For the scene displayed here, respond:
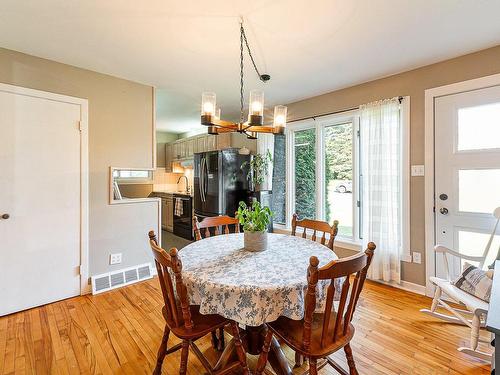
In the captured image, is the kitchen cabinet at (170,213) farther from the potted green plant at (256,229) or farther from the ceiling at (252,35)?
the potted green plant at (256,229)

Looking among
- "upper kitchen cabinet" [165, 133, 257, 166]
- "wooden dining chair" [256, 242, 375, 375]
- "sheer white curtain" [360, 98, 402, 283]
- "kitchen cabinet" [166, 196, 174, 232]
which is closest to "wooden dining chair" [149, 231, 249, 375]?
"wooden dining chair" [256, 242, 375, 375]

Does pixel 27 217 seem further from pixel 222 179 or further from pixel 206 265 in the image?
pixel 222 179

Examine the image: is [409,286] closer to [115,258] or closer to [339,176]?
[339,176]

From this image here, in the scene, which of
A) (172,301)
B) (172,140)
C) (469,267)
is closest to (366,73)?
(469,267)

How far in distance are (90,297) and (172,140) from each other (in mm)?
4848

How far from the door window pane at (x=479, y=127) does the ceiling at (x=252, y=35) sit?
1.88 ft

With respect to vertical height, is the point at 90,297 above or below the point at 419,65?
below

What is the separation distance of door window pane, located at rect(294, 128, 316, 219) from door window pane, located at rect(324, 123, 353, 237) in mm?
212

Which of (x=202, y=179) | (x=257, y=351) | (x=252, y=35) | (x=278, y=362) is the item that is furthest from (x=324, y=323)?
(x=202, y=179)

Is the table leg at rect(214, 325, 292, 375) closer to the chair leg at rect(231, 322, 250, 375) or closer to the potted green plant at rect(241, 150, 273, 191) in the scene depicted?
the chair leg at rect(231, 322, 250, 375)

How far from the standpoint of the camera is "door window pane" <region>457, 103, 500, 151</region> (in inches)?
90.0

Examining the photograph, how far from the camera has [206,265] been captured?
147 cm

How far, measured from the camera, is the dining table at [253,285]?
121cm

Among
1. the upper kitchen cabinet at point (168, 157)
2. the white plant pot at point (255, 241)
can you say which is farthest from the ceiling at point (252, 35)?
the upper kitchen cabinet at point (168, 157)
